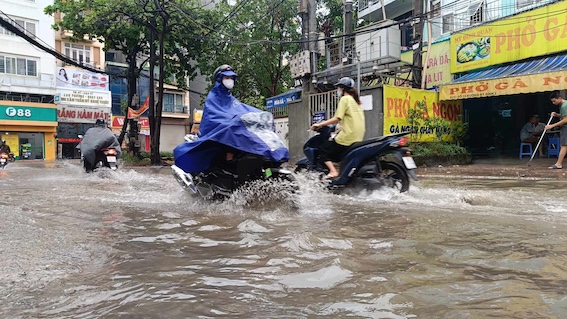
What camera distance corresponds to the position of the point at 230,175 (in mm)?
4531

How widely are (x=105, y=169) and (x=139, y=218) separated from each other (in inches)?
192

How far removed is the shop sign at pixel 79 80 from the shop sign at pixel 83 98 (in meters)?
0.37

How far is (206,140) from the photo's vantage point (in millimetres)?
4246

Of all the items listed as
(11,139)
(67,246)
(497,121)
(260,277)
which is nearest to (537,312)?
(260,277)

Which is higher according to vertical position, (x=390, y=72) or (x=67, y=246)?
(x=390, y=72)

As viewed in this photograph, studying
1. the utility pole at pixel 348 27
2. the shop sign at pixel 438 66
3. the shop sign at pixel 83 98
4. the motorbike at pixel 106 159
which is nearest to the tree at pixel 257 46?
the utility pole at pixel 348 27

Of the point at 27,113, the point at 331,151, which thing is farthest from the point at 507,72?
the point at 27,113

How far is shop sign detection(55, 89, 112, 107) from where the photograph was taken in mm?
30245

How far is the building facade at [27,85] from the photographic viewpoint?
2716 cm

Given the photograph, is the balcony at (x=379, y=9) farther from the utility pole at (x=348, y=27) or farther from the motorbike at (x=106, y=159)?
the motorbike at (x=106, y=159)

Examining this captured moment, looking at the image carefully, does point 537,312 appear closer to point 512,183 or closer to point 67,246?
point 67,246

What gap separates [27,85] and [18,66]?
4.50 ft

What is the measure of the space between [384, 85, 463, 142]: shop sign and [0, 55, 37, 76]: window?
1038 inches

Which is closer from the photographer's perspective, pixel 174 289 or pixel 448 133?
pixel 174 289
